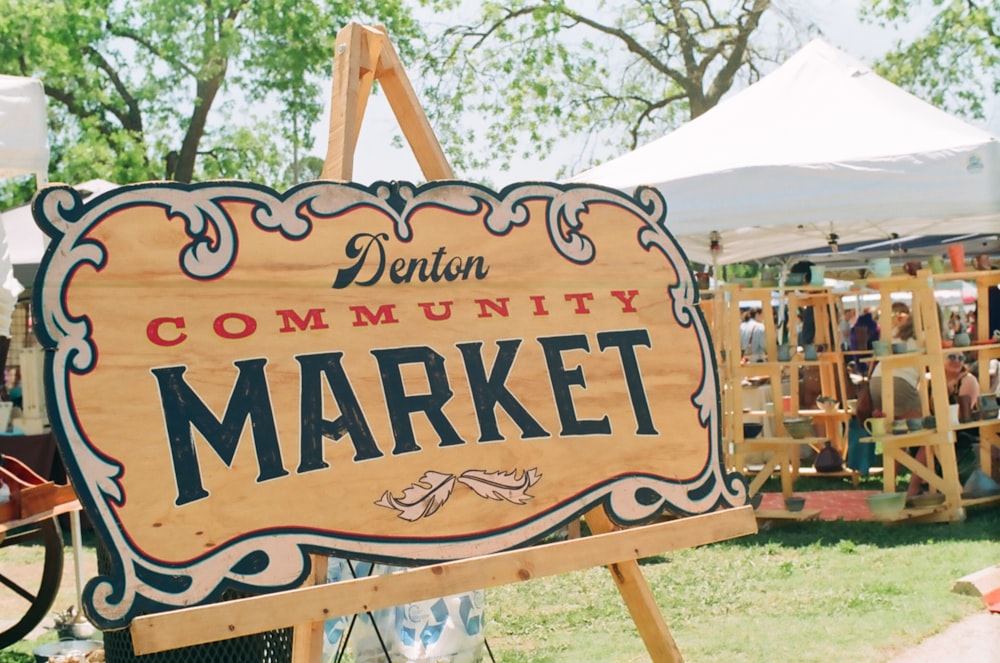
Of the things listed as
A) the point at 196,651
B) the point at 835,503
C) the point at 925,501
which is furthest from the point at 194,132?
the point at 196,651

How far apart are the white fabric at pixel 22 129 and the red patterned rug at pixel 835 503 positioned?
528 cm

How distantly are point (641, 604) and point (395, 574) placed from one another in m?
0.83

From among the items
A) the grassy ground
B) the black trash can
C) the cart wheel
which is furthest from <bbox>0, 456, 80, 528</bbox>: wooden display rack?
the black trash can

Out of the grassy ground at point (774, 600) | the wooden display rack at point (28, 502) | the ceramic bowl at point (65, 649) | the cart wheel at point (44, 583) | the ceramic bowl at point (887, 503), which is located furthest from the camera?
the ceramic bowl at point (887, 503)

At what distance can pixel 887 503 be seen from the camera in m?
7.42

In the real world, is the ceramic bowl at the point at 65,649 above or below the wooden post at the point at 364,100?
below

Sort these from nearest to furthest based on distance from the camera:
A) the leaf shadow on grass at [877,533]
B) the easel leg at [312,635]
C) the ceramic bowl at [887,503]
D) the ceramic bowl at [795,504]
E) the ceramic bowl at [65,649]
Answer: the easel leg at [312,635] < the ceramic bowl at [65,649] < the leaf shadow on grass at [877,533] < the ceramic bowl at [887,503] < the ceramic bowl at [795,504]

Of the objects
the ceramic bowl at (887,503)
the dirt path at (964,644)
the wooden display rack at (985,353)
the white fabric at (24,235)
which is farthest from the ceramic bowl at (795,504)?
the white fabric at (24,235)

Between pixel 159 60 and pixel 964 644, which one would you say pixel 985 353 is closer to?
pixel 964 644

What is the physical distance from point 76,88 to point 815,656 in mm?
19443

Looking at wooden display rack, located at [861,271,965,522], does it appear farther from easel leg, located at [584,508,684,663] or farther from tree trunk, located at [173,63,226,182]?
tree trunk, located at [173,63,226,182]

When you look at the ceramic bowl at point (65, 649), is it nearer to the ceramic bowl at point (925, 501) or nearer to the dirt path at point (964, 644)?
the dirt path at point (964, 644)

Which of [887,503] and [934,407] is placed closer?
[887,503]

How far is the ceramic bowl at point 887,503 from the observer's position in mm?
7410
